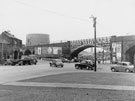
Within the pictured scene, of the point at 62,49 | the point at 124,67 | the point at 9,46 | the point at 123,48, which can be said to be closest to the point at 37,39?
the point at 62,49

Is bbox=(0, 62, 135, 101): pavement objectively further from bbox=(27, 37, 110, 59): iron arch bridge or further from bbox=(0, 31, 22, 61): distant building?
bbox=(27, 37, 110, 59): iron arch bridge

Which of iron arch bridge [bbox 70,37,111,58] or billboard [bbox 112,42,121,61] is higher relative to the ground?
iron arch bridge [bbox 70,37,111,58]

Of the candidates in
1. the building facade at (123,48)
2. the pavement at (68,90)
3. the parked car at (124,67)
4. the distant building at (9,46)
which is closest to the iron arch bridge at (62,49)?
the distant building at (9,46)

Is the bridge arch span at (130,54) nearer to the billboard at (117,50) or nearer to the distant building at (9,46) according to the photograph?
the billboard at (117,50)

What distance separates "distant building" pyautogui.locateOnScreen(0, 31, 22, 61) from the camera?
70938 millimetres

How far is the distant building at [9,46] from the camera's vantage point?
7094 cm

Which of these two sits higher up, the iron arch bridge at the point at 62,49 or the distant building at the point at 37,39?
the distant building at the point at 37,39

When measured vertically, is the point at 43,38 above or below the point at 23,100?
above

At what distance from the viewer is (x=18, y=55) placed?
80.7 m

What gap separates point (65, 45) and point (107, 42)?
3009 centimetres

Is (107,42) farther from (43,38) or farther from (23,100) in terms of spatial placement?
(23,100)

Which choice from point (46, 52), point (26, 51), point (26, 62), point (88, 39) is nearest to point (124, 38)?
point (88, 39)

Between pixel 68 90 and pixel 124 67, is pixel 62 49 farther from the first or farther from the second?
pixel 68 90

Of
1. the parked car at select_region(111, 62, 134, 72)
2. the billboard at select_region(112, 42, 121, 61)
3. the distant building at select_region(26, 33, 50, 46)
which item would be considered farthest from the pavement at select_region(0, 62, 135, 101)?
the distant building at select_region(26, 33, 50, 46)
